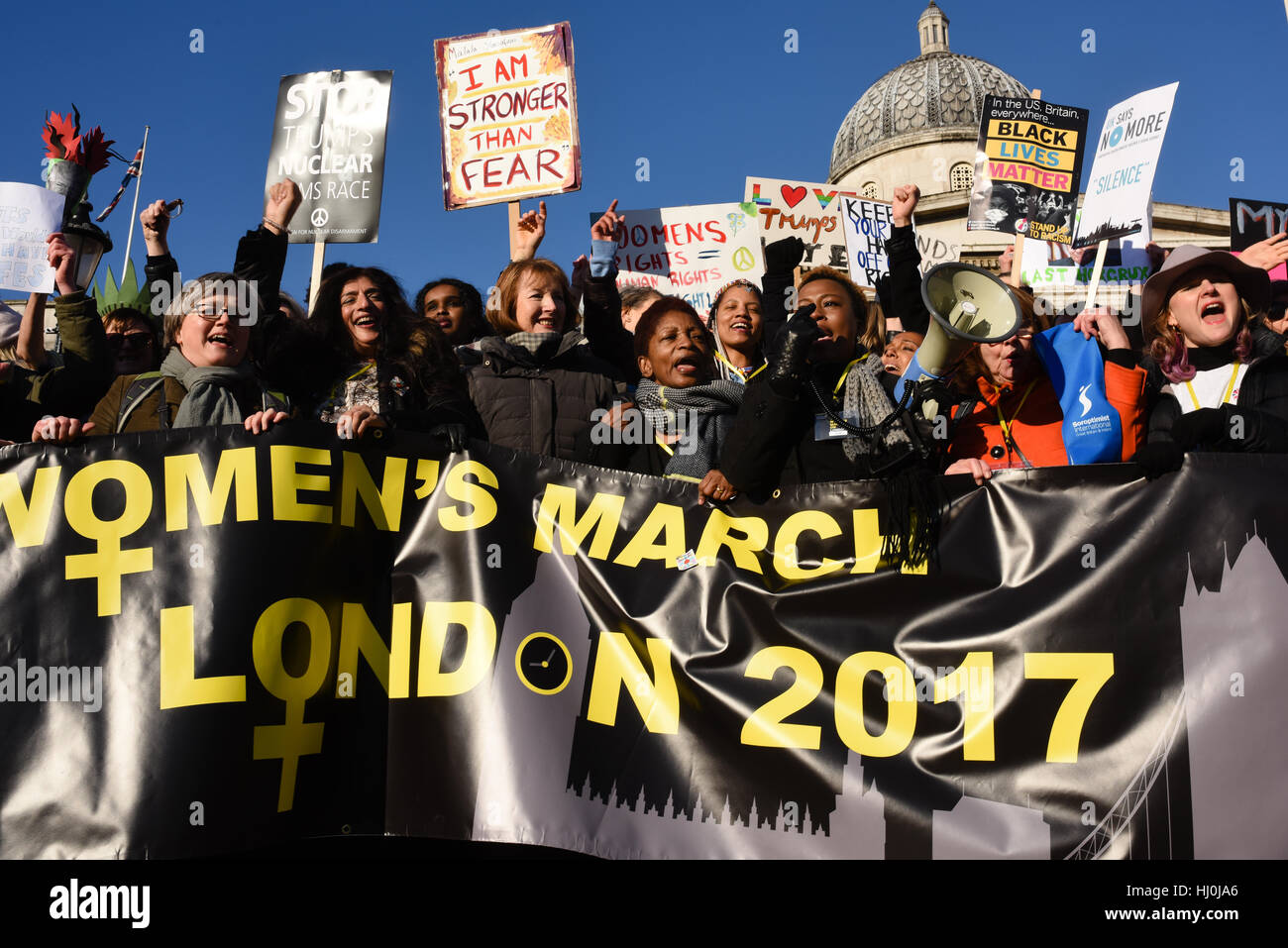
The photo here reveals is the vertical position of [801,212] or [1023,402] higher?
[801,212]

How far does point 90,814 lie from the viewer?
12.3 ft

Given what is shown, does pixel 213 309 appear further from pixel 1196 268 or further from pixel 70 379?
pixel 1196 268

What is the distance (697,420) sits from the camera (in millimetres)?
4535

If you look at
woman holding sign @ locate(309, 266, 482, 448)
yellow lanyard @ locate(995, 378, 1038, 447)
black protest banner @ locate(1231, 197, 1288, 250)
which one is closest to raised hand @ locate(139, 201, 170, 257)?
woman holding sign @ locate(309, 266, 482, 448)

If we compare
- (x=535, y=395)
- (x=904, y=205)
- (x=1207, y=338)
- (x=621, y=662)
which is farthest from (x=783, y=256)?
(x=621, y=662)

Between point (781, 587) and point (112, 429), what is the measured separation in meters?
2.58

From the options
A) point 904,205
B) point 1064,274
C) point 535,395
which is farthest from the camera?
point 1064,274

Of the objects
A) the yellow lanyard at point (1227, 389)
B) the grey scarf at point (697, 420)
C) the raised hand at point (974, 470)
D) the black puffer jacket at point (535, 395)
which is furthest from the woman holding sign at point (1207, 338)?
the black puffer jacket at point (535, 395)

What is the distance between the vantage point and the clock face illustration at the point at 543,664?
3.97m

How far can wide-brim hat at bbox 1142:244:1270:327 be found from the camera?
4355 millimetres

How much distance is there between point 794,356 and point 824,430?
0.41m
